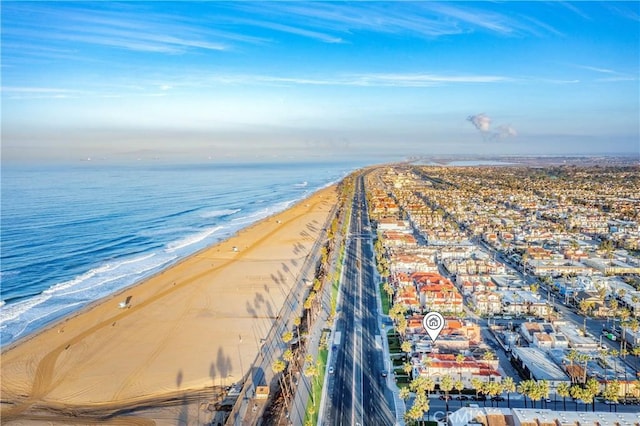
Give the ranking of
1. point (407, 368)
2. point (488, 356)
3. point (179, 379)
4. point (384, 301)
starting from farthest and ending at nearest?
point (384, 301)
point (179, 379)
point (488, 356)
point (407, 368)

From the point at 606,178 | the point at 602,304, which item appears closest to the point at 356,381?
the point at 602,304

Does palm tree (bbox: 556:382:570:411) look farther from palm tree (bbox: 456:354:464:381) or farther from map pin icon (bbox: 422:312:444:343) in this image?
map pin icon (bbox: 422:312:444:343)

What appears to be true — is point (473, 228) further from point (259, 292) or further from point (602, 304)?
point (259, 292)

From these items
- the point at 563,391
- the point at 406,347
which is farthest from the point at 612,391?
the point at 406,347

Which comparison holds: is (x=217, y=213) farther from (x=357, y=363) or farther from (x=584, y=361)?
(x=584, y=361)

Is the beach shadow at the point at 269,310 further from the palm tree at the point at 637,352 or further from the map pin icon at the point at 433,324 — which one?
the palm tree at the point at 637,352

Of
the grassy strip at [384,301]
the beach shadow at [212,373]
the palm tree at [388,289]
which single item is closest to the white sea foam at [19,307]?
the beach shadow at [212,373]
